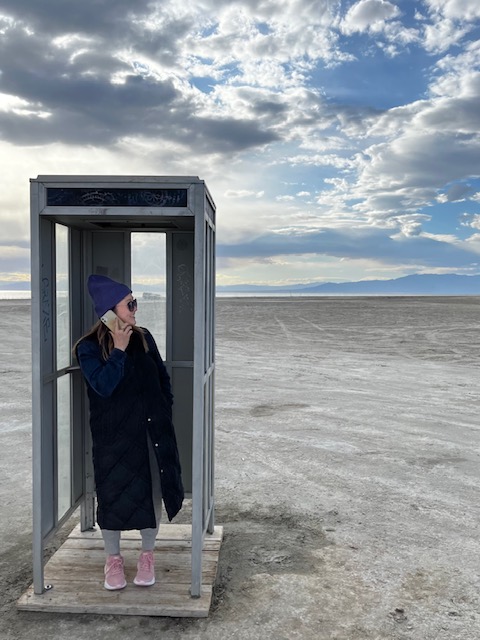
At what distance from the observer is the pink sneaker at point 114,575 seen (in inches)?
151

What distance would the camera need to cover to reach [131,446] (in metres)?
3.66

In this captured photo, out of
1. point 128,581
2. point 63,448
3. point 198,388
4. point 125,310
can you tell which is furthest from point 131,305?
point 128,581

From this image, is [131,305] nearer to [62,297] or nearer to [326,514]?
[62,297]

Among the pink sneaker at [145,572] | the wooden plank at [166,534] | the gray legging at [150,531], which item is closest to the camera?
the gray legging at [150,531]

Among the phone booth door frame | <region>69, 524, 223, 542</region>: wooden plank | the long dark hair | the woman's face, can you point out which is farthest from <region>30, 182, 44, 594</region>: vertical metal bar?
<region>69, 524, 223, 542</region>: wooden plank

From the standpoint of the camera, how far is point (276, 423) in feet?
27.2

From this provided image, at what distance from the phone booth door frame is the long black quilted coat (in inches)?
8.4

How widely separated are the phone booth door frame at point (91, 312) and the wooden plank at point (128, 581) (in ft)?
0.38

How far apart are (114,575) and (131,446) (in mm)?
872

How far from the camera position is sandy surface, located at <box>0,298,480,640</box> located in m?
3.58

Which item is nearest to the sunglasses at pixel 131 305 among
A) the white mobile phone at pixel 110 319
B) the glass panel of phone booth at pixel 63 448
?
the white mobile phone at pixel 110 319

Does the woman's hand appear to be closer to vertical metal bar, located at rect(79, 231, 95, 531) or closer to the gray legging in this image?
the gray legging

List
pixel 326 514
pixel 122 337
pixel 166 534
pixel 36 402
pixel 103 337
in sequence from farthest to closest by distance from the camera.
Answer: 1. pixel 326 514
2. pixel 166 534
3. pixel 36 402
4. pixel 103 337
5. pixel 122 337

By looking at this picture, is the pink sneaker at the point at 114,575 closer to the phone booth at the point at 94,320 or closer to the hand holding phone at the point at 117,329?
the phone booth at the point at 94,320
